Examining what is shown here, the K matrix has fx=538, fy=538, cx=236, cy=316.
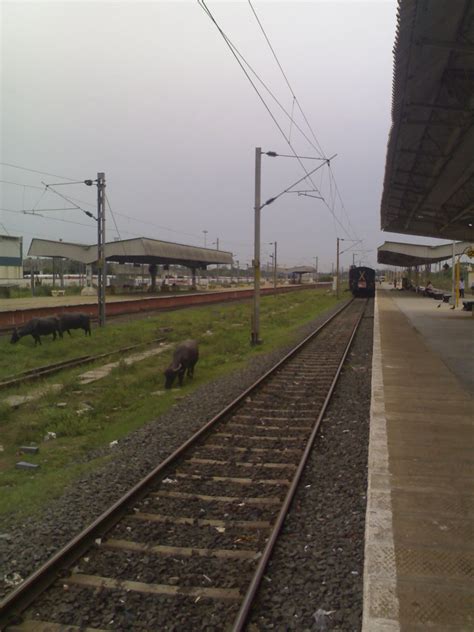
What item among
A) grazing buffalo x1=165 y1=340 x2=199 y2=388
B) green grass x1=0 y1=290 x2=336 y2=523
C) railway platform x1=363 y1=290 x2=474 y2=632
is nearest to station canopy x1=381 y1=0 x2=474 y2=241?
railway platform x1=363 y1=290 x2=474 y2=632

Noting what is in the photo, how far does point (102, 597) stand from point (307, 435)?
4.57m

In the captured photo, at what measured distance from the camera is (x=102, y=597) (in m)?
4.06


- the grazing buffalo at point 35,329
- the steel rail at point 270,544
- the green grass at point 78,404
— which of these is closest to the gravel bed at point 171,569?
the steel rail at point 270,544

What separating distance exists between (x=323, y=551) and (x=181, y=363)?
8676mm

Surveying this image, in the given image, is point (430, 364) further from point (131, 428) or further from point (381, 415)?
point (131, 428)

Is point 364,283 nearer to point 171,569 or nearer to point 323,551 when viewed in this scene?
point 323,551

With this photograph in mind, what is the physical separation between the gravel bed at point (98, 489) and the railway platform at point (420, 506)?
9.04ft

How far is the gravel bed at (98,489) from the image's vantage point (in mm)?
4770

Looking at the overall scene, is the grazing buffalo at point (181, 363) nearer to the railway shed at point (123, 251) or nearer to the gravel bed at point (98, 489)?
the gravel bed at point (98, 489)

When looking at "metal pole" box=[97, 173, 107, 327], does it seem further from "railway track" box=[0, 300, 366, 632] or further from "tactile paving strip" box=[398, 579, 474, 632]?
"tactile paving strip" box=[398, 579, 474, 632]

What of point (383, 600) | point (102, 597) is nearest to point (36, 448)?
point (102, 597)

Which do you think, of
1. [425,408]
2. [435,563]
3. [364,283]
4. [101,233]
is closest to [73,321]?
[101,233]

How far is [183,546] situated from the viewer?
486 cm

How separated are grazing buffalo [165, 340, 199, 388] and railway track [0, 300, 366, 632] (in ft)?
14.2
